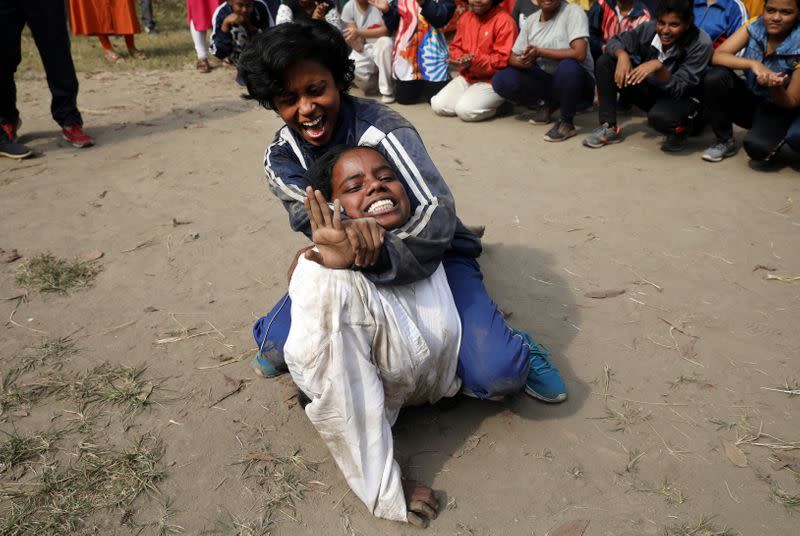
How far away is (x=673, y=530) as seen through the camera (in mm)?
1791

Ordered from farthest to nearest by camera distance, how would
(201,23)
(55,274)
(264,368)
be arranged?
(201,23), (55,274), (264,368)

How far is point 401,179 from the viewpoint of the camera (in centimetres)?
223

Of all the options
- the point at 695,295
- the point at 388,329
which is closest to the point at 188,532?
the point at 388,329

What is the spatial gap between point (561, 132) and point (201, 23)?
17.0 ft

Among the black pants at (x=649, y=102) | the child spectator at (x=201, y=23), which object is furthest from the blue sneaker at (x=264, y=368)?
the child spectator at (x=201, y=23)

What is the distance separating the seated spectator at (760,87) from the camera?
391cm

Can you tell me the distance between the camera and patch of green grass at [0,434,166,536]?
188cm

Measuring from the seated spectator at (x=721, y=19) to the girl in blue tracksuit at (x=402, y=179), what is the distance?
366 cm

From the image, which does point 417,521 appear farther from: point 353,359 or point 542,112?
point 542,112

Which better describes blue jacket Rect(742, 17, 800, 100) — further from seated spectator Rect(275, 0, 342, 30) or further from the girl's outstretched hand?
seated spectator Rect(275, 0, 342, 30)

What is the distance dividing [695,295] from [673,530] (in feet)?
4.62

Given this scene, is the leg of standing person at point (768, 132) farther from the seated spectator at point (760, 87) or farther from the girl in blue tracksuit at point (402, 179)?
the girl in blue tracksuit at point (402, 179)

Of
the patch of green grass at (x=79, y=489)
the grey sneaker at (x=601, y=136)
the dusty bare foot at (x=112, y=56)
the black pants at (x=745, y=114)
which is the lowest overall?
the dusty bare foot at (x=112, y=56)

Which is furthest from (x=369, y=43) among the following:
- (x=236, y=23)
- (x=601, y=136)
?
(x=601, y=136)
